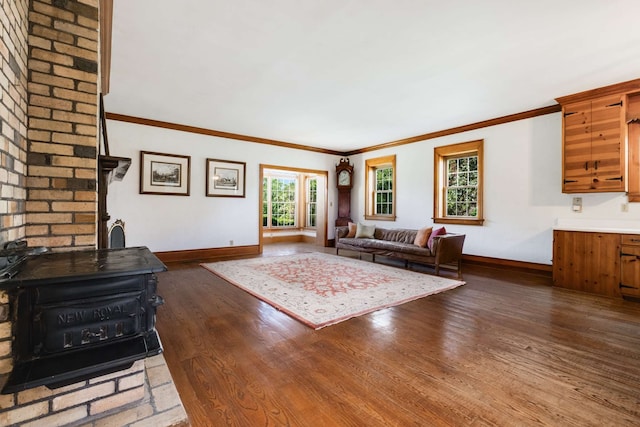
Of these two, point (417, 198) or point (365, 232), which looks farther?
point (417, 198)

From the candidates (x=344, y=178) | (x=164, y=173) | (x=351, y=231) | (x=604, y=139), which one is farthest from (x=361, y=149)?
(x=604, y=139)

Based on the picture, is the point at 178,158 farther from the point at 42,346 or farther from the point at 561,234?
the point at 561,234

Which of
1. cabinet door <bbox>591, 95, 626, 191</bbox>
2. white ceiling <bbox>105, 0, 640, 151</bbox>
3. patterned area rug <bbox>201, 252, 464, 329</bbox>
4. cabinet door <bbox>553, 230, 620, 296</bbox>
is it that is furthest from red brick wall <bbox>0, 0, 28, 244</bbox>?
cabinet door <bbox>591, 95, 626, 191</bbox>

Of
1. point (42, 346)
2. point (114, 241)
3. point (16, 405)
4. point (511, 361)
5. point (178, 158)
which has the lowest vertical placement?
point (511, 361)

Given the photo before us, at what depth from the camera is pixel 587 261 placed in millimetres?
3898

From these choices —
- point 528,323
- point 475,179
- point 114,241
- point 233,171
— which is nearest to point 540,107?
point 475,179

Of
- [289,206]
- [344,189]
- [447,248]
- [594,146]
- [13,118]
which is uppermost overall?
[594,146]

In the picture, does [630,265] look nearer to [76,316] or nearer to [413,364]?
[413,364]

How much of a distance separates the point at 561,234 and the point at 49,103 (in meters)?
5.51

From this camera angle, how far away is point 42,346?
4.18 feet

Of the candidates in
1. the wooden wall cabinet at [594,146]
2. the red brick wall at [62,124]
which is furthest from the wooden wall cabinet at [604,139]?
the red brick wall at [62,124]

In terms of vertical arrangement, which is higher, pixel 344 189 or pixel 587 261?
pixel 344 189

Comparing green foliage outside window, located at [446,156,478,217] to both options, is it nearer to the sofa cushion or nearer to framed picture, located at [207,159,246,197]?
the sofa cushion

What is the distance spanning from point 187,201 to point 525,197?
6.15 m
